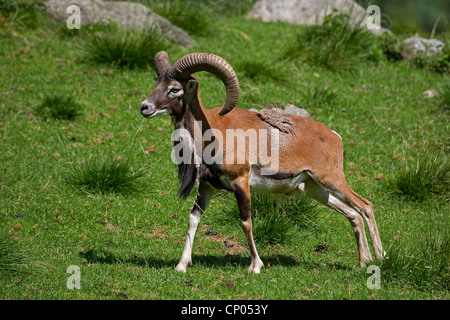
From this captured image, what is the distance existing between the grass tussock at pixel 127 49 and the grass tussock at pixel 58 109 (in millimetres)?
1891

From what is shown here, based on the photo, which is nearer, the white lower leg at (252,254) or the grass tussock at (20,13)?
the white lower leg at (252,254)

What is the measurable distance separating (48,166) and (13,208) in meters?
1.46

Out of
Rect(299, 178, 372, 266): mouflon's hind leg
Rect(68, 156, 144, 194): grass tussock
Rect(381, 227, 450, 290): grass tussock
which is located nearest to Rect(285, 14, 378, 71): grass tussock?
Rect(68, 156, 144, 194): grass tussock

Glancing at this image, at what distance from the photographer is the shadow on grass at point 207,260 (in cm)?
817

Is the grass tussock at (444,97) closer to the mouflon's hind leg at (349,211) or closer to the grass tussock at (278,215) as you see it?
the grass tussock at (278,215)

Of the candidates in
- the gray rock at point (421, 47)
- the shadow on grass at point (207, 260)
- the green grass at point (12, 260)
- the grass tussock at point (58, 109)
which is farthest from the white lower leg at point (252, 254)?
the gray rock at point (421, 47)

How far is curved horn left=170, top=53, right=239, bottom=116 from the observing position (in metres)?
7.67

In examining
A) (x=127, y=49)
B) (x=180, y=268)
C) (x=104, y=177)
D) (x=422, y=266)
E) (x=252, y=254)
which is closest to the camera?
(x=422, y=266)

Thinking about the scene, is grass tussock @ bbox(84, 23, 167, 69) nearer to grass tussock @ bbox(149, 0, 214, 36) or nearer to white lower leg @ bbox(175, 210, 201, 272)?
grass tussock @ bbox(149, 0, 214, 36)

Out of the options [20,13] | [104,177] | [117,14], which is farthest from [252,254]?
[20,13]

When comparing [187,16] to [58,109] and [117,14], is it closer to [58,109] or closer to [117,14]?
[117,14]

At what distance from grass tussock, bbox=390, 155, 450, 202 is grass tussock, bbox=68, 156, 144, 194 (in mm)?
4331

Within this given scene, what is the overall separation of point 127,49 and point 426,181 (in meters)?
6.70

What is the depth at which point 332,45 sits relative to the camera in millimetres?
14922
